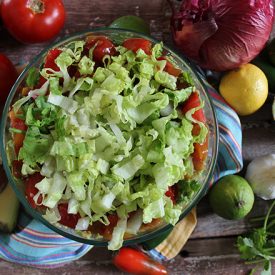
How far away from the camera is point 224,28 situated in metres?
1.24

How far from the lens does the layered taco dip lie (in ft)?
3.30

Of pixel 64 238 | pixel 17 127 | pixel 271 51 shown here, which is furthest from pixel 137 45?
pixel 64 238

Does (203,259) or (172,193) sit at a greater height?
(172,193)

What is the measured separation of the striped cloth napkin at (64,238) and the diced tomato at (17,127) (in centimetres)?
30

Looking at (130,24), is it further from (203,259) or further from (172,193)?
(203,259)

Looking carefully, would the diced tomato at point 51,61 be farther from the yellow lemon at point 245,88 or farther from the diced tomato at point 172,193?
the yellow lemon at point 245,88

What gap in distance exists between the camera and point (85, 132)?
3.28 feet

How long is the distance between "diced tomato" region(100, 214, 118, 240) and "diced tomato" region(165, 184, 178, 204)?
0.12 metres

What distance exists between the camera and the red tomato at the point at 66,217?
1068mm

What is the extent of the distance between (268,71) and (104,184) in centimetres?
57

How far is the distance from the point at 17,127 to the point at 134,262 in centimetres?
48

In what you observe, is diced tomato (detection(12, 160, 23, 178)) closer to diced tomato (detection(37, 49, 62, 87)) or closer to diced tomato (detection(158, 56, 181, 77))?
diced tomato (detection(37, 49, 62, 87))

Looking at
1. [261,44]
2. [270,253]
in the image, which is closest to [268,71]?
[261,44]

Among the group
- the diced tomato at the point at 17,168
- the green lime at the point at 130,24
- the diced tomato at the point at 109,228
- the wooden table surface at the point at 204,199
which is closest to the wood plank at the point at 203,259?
the wooden table surface at the point at 204,199
